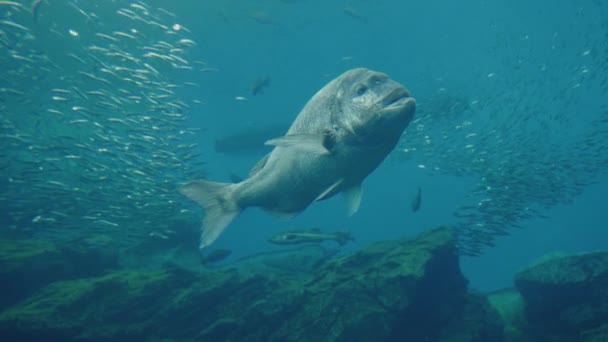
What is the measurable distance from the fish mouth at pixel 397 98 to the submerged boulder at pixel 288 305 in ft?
15.0

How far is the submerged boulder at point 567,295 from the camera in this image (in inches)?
278

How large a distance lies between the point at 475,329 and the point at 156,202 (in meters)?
10.1

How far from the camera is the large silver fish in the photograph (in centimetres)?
218

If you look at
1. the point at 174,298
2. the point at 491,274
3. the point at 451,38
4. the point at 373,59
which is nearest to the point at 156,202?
the point at 174,298

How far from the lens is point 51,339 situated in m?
6.20

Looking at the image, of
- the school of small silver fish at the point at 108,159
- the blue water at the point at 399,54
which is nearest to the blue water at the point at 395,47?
the blue water at the point at 399,54

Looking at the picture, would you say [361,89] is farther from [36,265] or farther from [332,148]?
[36,265]

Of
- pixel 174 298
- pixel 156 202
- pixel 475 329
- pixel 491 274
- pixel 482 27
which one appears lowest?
pixel 491 274

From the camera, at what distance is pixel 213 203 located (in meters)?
3.25

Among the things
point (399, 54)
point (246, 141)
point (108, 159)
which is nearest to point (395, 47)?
point (399, 54)

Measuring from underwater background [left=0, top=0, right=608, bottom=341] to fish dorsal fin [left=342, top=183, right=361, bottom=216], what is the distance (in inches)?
2.7

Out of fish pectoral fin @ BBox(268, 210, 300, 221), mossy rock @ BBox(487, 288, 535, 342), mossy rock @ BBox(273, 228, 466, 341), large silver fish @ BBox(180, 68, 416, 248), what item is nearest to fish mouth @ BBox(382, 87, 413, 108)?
large silver fish @ BBox(180, 68, 416, 248)

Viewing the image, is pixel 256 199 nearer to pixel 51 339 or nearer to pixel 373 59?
pixel 51 339

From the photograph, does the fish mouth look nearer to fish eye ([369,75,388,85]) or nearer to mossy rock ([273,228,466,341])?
fish eye ([369,75,388,85])
